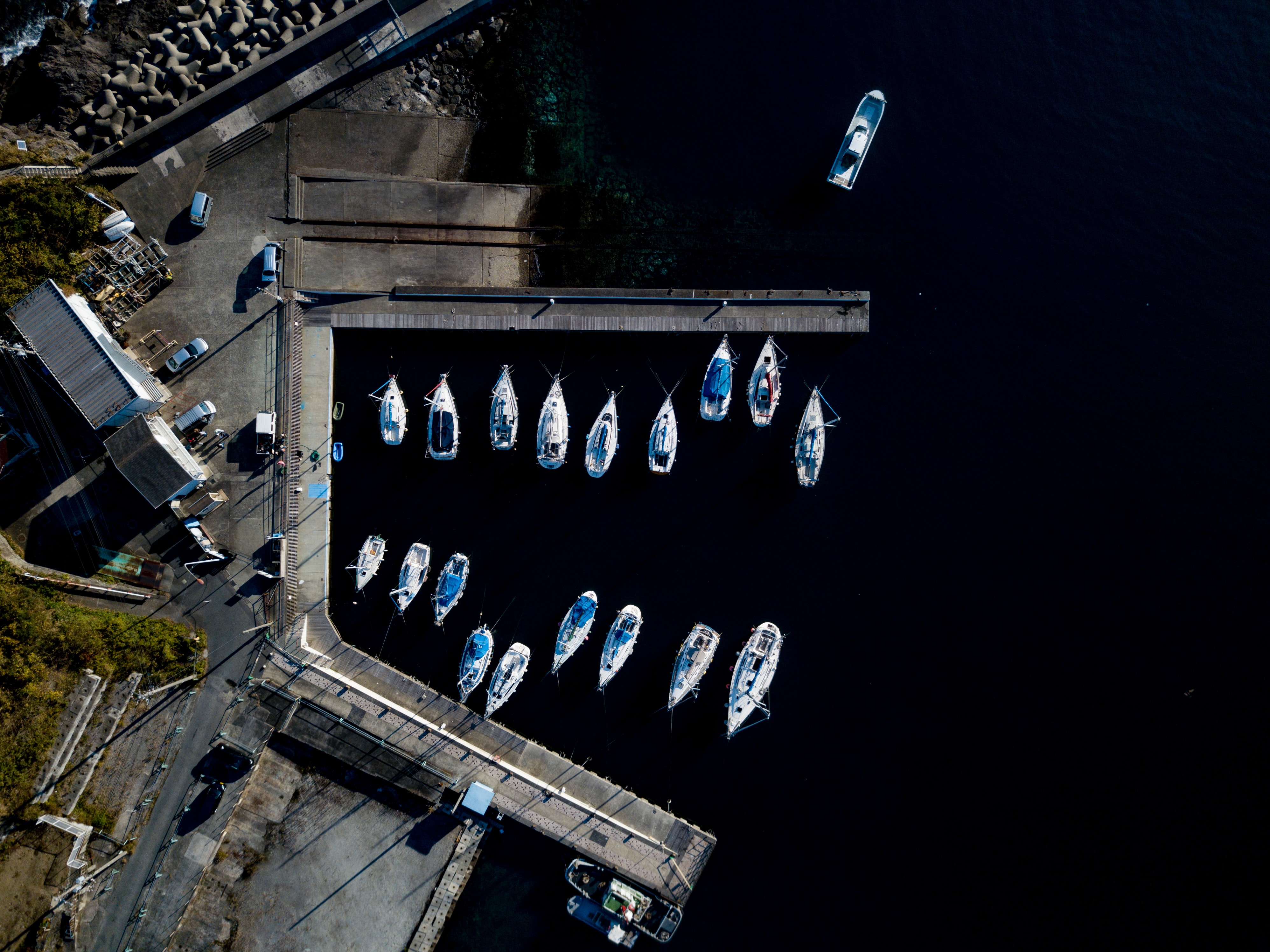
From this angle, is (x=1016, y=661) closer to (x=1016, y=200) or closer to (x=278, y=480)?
(x=1016, y=200)

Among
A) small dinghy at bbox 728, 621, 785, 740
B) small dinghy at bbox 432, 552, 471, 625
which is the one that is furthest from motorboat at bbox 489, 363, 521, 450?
small dinghy at bbox 728, 621, 785, 740

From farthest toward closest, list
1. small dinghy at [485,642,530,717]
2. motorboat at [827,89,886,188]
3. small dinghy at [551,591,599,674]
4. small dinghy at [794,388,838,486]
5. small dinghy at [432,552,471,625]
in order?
motorboat at [827,89,886,188], small dinghy at [794,388,838,486], small dinghy at [551,591,599,674], small dinghy at [432,552,471,625], small dinghy at [485,642,530,717]

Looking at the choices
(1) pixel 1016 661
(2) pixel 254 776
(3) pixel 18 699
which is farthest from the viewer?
(1) pixel 1016 661

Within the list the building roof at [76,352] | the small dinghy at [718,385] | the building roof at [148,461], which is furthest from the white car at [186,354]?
the small dinghy at [718,385]

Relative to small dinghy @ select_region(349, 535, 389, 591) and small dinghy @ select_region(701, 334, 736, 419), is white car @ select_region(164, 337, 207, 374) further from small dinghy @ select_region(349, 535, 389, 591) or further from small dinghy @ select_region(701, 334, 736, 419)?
small dinghy @ select_region(701, 334, 736, 419)

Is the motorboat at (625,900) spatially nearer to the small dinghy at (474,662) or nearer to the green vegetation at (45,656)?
the small dinghy at (474,662)

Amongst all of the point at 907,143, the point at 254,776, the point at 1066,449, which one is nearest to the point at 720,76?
the point at 907,143

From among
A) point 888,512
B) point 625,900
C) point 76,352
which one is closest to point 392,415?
point 76,352
